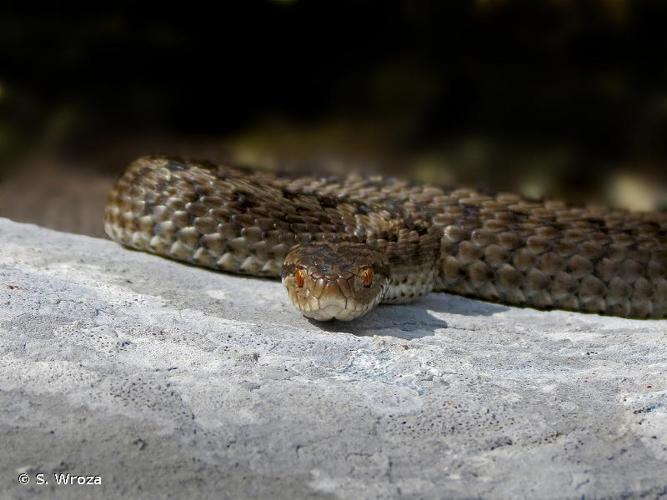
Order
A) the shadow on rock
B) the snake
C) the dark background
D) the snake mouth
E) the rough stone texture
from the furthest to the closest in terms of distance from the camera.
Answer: the dark background → the snake → the shadow on rock → the snake mouth → the rough stone texture

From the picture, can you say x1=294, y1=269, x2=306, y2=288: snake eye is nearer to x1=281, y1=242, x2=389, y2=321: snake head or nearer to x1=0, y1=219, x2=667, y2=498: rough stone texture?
x1=281, y1=242, x2=389, y2=321: snake head

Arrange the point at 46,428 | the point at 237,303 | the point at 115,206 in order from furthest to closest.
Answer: the point at 115,206 < the point at 237,303 < the point at 46,428

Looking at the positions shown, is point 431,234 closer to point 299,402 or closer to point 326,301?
point 326,301

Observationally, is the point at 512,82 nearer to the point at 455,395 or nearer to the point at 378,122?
the point at 378,122

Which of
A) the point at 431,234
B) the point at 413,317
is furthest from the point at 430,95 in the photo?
the point at 413,317

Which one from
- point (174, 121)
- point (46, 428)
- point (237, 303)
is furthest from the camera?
→ point (174, 121)

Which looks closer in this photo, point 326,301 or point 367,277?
point 326,301

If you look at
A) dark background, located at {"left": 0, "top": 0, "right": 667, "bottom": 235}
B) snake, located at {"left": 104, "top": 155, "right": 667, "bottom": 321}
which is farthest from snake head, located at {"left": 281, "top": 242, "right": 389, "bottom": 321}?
dark background, located at {"left": 0, "top": 0, "right": 667, "bottom": 235}

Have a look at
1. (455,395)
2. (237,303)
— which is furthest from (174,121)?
(455,395)
